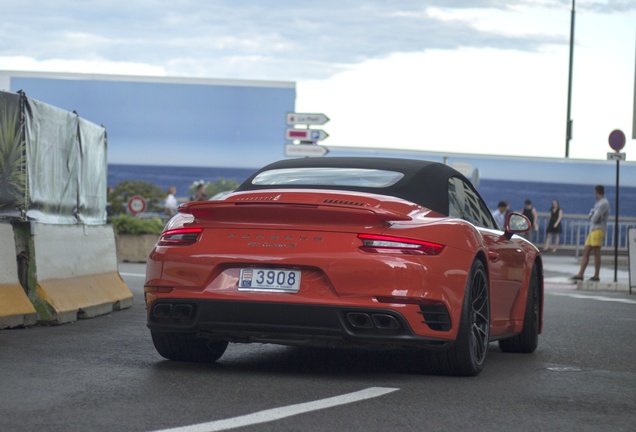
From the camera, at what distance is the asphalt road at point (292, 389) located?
5.92 metres

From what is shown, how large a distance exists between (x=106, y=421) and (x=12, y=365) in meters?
2.22

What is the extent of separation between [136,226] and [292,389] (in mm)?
18861

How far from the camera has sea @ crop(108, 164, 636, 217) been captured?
41500 mm

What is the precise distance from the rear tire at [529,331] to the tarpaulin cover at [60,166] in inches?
168

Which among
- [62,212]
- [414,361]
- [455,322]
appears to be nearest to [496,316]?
[414,361]

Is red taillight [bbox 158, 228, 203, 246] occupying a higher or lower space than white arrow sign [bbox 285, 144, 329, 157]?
lower

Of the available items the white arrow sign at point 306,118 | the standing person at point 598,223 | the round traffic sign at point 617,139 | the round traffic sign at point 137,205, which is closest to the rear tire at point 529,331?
the standing person at point 598,223

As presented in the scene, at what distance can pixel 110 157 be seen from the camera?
50625 millimetres

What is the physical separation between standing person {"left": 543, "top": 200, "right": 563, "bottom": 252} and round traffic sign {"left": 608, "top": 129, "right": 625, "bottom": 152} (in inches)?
509

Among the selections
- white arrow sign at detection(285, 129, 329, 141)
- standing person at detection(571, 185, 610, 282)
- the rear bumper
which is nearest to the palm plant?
the rear bumper

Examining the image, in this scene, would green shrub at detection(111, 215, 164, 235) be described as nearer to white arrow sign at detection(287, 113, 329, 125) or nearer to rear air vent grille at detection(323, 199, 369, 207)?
white arrow sign at detection(287, 113, 329, 125)

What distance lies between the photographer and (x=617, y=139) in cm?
2480

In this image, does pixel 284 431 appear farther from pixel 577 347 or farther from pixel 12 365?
pixel 577 347

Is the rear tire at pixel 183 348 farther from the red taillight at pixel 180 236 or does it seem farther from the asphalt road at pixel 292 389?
the red taillight at pixel 180 236
